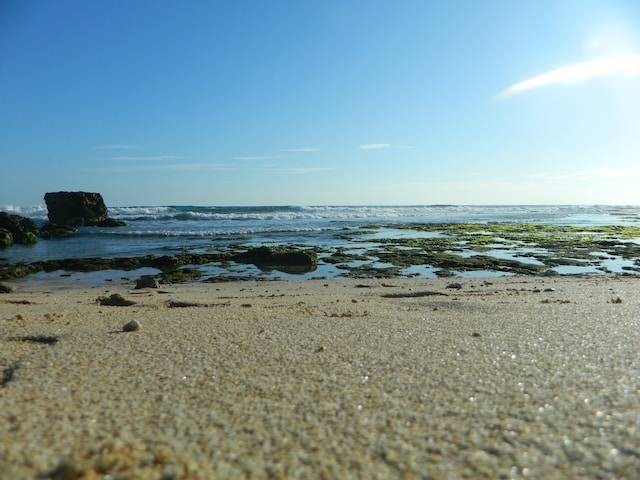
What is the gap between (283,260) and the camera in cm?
1535

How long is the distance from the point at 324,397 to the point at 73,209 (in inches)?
1784

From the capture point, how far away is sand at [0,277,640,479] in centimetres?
226

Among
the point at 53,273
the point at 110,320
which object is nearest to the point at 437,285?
the point at 110,320

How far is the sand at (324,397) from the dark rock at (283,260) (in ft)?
29.6

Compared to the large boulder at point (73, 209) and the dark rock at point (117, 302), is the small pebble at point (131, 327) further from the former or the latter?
the large boulder at point (73, 209)

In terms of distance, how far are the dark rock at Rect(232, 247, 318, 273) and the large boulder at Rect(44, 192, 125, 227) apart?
29962mm

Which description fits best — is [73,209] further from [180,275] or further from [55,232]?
[180,275]

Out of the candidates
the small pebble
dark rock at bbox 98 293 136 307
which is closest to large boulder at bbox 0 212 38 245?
dark rock at bbox 98 293 136 307

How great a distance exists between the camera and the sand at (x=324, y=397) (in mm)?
2264

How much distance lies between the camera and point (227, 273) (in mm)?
13953

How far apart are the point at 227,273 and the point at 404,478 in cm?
1223

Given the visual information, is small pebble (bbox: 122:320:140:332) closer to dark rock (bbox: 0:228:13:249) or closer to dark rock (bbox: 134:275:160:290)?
dark rock (bbox: 134:275:160:290)

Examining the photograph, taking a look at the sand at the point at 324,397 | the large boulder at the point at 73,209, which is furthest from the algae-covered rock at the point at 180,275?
the large boulder at the point at 73,209

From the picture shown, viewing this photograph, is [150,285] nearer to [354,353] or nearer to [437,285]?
[437,285]
